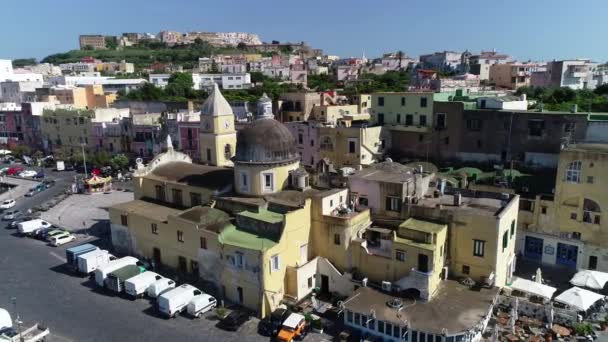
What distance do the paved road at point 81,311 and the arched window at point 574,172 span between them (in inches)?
900

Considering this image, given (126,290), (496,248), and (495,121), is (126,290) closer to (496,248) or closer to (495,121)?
(496,248)

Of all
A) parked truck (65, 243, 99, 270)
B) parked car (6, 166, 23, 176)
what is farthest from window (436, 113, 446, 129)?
parked car (6, 166, 23, 176)

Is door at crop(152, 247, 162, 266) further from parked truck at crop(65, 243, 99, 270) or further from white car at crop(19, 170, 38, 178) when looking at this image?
white car at crop(19, 170, 38, 178)

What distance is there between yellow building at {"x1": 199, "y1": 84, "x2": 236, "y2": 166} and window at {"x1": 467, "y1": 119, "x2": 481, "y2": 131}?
24.7m

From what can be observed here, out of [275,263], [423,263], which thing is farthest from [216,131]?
[423,263]

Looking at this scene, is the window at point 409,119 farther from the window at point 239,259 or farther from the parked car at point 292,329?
the parked car at point 292,329

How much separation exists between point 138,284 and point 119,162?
39784 mm

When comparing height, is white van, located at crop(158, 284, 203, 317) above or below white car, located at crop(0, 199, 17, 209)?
below

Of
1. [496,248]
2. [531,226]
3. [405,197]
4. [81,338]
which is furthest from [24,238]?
[531,226]

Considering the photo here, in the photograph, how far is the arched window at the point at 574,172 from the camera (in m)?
34.2

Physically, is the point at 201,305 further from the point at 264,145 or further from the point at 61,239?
the point at 61,239

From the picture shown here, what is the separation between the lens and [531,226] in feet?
121

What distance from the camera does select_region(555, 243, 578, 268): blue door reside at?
35156mm

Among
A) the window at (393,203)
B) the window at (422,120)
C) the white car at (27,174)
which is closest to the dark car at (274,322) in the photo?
the window at (393,203)
